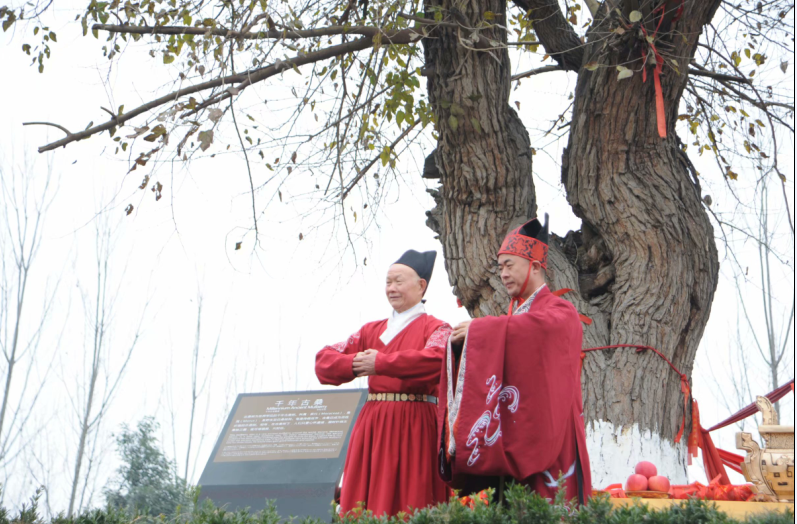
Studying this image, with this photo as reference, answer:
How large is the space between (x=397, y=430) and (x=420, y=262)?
1004 mm

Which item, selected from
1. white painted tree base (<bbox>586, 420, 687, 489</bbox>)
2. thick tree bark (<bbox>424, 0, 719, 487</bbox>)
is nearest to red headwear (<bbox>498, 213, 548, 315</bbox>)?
thick tree bark (<bbox>424, 0, 719, 487</bbox>)

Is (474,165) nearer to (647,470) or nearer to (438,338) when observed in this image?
(438,338)

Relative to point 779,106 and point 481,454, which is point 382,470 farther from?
point 779,106

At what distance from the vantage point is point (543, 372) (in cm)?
329

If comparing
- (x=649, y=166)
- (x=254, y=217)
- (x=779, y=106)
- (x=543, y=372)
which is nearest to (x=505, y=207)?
(x=649, y=166)

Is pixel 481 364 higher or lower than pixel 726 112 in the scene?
lower

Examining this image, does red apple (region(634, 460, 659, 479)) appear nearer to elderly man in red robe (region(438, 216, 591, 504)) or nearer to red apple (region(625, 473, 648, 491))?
red apple (region(625, 473, 648, 491))

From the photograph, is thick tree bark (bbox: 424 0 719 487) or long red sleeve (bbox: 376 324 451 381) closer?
long red sleeve (bbox: 376 324 451 381)

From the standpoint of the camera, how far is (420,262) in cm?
436

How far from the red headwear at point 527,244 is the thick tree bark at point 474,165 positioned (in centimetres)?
134

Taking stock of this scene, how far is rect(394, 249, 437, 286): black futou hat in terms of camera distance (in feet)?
14.3

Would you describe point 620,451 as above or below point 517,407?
below

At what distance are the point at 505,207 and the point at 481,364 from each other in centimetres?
227

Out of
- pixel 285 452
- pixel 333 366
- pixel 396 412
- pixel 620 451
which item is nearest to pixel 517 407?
pixel 396 412
